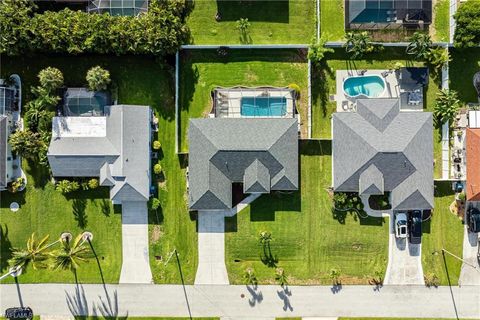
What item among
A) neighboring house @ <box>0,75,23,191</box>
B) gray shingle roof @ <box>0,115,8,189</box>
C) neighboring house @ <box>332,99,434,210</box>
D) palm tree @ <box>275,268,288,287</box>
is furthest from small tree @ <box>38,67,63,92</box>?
palm tree @ <box>275,268,288,287</box>

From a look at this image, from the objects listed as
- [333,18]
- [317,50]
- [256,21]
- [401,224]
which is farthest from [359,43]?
[401,224]

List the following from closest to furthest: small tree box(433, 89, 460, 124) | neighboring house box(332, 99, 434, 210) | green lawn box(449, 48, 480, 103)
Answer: neighboring house box(332, 99, 434, 210)
small tree box(433, 89, 460, 124)
green lawn box(449, 48, 480, 103)

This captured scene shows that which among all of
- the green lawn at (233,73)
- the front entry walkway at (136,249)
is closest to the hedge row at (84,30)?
the green lawn at (233,73)

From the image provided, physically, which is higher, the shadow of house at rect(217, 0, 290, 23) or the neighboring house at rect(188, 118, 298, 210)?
the shadow of house at rect(217, 0, 290, 23)

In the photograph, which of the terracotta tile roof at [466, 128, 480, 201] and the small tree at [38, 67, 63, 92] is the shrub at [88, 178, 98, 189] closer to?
the small tree at [38, 67, 63, 92]

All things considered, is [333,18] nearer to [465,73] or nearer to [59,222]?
[465,73]

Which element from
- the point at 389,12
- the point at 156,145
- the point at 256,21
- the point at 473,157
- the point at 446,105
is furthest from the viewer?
the point at 256,21

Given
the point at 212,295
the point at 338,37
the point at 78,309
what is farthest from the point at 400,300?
the point at 78,309
